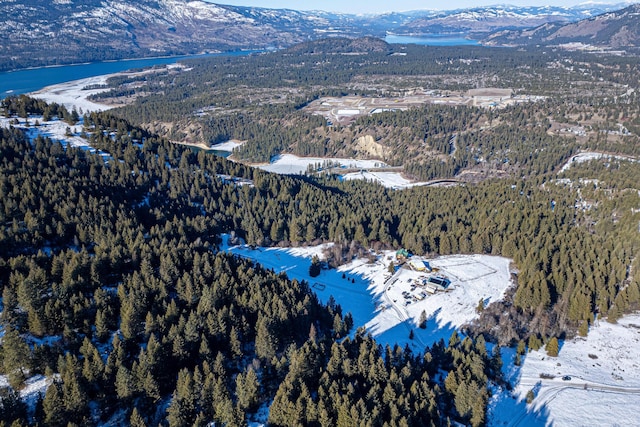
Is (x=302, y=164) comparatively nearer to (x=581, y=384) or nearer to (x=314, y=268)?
(x=314, y=268)

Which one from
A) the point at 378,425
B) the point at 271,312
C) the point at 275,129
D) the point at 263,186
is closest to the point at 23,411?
the point at 271,312

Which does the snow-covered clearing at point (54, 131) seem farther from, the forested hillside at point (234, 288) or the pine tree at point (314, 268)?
the pine tree at point (314, 268)

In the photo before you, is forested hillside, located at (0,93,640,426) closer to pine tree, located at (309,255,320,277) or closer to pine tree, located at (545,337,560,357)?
pine tree, located at (545,337,560,357)

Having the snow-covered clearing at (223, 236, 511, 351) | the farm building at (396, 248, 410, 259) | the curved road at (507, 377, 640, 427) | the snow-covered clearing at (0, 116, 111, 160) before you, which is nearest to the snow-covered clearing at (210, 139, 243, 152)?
the snow-covered clearing at (0, 116, 111, 160)

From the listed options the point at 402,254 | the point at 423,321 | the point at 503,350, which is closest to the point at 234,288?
the point at 423,321

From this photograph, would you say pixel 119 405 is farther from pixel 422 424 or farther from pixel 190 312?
pixel 422 424

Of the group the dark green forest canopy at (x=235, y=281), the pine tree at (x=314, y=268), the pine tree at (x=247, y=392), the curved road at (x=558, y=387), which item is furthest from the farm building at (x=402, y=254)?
the pine tree at (x=247, y=392)
